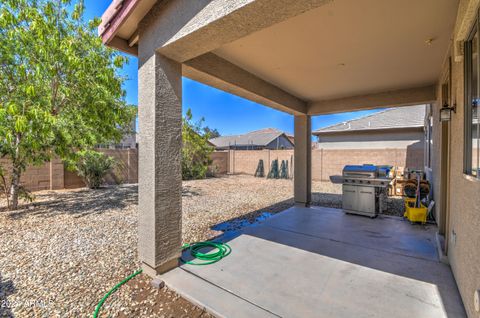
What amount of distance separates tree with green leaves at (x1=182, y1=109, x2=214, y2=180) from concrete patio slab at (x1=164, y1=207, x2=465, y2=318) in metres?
10.2

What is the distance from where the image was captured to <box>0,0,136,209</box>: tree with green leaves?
5.20 meters

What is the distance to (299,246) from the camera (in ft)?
13.6

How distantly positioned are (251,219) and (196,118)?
34.5 ft

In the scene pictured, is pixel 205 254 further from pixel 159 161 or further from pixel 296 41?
pixel 296 41

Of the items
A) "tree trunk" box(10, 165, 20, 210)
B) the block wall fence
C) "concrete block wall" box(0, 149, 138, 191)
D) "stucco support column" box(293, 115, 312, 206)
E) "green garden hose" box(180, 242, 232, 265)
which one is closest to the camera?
"green garden hose" box(180, 242, 232, 265)

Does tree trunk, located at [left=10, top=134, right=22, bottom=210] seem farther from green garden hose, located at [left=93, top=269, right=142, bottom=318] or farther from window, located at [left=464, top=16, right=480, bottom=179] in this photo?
window, located at [left=464, top=16, right=480, bottom=179]

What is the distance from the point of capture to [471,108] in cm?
242

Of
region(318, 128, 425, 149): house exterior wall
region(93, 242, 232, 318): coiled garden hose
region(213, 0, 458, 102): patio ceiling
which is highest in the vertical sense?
region(213, 0, 458, 102): patio ceiling

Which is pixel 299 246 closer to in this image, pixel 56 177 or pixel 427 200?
pixel 427 200

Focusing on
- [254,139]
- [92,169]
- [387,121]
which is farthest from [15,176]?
[254,139]

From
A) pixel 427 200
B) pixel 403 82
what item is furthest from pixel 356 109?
pixel 427 200

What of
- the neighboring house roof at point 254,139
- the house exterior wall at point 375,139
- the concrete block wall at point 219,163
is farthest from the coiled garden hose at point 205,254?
the neighboring house roof at point 254,139

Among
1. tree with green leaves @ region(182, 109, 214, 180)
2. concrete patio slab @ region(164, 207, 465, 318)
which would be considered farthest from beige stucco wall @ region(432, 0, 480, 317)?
tree with green leaves @ region(182, 109, 214, 180)

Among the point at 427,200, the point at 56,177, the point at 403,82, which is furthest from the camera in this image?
the point at 56,177
